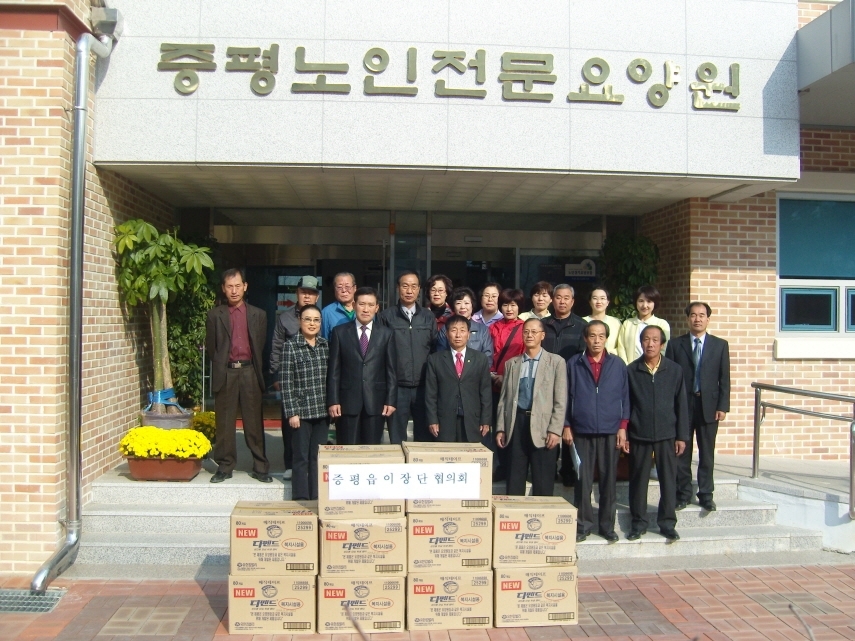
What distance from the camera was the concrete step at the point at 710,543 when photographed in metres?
5.52

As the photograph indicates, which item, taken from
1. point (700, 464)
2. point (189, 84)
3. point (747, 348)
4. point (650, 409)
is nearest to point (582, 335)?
point (650, 409)

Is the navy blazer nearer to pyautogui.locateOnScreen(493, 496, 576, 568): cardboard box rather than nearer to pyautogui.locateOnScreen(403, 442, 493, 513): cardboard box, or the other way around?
pyautogui.locateOnScreen(403, 442, 493, 513): cardboard box

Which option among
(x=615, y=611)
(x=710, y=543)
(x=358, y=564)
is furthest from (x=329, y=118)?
Answer: (x=710, y=543)

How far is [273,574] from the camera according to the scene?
13.8 ft

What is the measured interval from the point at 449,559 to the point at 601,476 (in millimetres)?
1770

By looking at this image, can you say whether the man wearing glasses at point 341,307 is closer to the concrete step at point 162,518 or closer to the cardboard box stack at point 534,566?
the concrete step at point 162,518

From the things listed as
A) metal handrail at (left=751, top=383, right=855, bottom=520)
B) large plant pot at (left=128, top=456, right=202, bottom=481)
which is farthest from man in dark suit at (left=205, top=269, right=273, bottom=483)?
metal handrail at (left=751, top=383, right=855, bottom=520)

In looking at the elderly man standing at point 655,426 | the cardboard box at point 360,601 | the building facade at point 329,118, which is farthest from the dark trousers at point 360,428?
the building facade at point 329,118

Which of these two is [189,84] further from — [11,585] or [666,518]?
[666,518]

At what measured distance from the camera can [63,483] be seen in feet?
17.6

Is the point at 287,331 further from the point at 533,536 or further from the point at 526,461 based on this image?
the point at 533,536

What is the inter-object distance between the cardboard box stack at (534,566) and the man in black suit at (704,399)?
6.46ft

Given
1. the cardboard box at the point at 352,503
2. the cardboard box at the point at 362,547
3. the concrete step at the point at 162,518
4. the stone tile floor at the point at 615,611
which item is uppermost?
the cardboard box at the point at 352,503

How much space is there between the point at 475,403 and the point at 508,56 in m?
3.15
